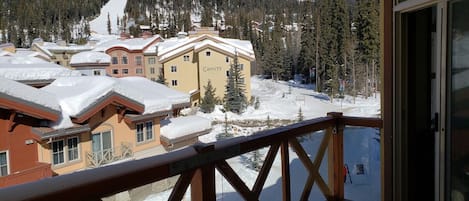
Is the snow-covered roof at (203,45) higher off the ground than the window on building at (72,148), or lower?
higher

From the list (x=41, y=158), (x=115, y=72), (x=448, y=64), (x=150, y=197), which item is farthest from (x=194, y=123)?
(x=115, y=72)

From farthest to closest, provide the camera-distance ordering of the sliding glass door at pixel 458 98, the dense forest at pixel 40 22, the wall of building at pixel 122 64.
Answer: the dense forest at pixel 40 22 < the wall of building at pixel 122 64 < the sliding glass door at pixel 458 98

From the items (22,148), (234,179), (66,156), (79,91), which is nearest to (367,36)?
(79,91)

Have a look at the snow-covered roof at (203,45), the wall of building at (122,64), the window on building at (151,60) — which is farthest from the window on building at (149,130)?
the window on building at (151,60)

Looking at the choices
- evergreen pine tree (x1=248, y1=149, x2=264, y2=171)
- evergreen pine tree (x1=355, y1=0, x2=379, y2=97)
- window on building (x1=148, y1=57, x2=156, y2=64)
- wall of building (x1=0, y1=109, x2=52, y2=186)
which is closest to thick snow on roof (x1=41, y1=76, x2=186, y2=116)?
wall of building (x1=0, y1=109, x2=52, y2=186)

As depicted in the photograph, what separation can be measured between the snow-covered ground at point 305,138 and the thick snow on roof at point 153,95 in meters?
A: 2.94

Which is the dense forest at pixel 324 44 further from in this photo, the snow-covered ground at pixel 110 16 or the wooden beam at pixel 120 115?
the snow-covered ground at pixel 110 16

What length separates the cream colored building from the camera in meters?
23.6

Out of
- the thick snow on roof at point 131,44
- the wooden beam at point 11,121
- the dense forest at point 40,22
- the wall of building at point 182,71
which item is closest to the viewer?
the wooden beam at point 11,121

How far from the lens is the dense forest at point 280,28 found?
26.5 m

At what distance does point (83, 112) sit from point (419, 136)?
27.4ft

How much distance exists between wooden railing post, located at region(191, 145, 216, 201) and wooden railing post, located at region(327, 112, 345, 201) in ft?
4.47

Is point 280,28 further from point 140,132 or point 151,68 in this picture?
point 140,132

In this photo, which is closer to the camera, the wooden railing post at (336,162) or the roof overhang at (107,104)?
the wooden railing post at (336,162)
